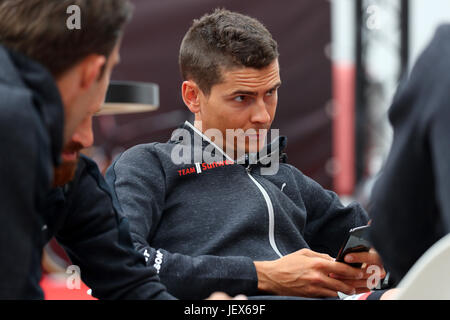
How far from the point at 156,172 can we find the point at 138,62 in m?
2.30

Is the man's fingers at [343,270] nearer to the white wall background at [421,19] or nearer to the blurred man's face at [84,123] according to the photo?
the blurred man's face at [84,123]

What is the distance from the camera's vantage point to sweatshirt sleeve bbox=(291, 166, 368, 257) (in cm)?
112

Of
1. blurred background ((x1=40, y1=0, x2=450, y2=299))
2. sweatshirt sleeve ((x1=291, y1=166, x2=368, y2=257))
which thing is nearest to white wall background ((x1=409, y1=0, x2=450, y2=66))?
blurred background ((x1=40, y1=0, x2=450, y2=299))

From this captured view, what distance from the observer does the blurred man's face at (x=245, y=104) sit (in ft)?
3.50

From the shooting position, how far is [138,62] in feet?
10.5

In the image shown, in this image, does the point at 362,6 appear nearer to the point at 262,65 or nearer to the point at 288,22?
the point at 288,22

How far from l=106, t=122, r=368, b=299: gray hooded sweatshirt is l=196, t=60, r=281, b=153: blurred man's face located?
0.13 feet

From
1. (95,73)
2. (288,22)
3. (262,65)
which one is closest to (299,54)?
(288,22)

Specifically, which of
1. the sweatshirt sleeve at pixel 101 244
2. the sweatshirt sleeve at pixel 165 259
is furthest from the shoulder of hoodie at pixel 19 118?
the sweatshirt sleeve at pixel 165 259

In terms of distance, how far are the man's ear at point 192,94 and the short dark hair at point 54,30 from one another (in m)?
0.53

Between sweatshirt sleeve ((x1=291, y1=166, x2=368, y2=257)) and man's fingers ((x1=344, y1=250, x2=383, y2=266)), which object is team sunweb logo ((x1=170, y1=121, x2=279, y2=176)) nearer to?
sweatshirt sleeve ((x1=291, y1=166, x2=368, y2=257))

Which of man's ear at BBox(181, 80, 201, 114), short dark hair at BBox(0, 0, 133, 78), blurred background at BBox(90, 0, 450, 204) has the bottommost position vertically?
blurred background at BBox(90, 0, 450, 204)

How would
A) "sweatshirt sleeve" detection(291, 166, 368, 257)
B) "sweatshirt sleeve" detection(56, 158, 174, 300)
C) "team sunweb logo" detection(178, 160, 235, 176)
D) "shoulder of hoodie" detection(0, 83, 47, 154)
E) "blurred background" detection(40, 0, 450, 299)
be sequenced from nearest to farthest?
"shoulder of hoodie" detection(0, 83, 47, 154) < "sweatshirt sleeve" detection(56, 158, 174, 300) < "team sunweb logo" detection(178, 160, 235, 176) < "sweatshirt sleeve" detection(291, 166, 368, 257) < "blurred background" detection(40, 0, 450, 299)

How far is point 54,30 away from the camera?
22.3 inches
